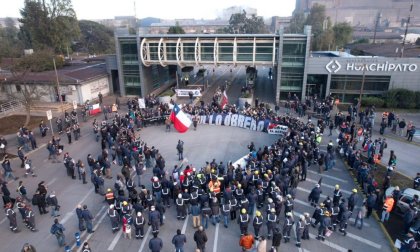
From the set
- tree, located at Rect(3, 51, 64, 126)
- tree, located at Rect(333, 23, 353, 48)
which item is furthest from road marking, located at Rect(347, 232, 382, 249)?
tree, located at Rect(333, 23, 353, 48)

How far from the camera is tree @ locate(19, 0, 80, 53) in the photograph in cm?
5591

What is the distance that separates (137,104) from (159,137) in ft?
23.1

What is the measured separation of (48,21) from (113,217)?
5419 centimetres

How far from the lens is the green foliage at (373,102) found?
1308 inches

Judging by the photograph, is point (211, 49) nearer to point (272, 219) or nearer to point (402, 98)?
point (402, 98)

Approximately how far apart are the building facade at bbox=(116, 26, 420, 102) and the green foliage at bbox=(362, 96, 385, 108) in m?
1.39

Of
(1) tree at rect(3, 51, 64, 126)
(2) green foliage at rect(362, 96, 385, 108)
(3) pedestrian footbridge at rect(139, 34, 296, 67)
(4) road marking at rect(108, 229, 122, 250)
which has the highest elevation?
(3) pedestrian footbridge at rect(139, 34, 296, 67)

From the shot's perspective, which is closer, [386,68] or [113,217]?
[113,217]

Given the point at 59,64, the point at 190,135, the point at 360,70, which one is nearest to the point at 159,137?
the point at 190,135

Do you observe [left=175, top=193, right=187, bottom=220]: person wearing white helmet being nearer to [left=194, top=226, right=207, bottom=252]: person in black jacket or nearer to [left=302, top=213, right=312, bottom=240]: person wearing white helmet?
[left=194, top=226, right=207, bottom=252]: person in black jacket

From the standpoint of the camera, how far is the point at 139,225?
1327 cm

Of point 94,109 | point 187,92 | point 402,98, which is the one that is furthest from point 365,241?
point 94,109

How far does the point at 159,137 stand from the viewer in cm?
2597

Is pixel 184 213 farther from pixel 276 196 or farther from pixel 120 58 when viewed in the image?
pixel 120 58
